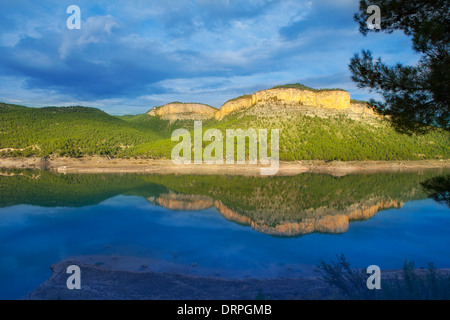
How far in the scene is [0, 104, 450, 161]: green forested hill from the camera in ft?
217

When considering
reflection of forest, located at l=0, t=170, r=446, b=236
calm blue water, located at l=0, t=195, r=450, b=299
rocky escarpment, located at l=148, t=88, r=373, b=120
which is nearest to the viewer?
calm blue water, located at l=0, t=195, r=450, b=299

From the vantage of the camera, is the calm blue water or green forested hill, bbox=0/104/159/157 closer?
the calm blue water

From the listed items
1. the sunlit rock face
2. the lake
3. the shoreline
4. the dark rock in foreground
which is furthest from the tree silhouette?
the sunlit rock face

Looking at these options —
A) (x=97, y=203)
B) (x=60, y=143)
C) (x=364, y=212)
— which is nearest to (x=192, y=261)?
(x=364, y=212)

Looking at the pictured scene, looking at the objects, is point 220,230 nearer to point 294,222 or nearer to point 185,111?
point 294,222

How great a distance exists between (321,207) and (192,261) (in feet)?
52.7

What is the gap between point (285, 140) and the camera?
68188mm

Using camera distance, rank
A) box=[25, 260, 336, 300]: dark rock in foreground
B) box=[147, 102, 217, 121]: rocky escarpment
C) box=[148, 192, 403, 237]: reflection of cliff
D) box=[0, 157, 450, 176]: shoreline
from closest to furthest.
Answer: box=[25, 260, 336, 300]: dark rock in foreground → box=[148, 192, 403, 237]: reflection of cliff → box=[0, 157, 450, 176]: shoreline → box=[147, 102, 217, 121]: rocky escarpment

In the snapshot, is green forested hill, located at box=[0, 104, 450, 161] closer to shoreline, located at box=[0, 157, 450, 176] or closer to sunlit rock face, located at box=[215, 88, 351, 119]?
shoreline, located at box=[0, 157, 450, 176]

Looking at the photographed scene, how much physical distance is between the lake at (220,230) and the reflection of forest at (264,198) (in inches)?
→ 3.8

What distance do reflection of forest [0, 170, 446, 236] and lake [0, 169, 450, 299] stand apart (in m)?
0.10

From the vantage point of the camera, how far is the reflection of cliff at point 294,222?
60.1 ft

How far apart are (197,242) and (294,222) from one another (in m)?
7.74

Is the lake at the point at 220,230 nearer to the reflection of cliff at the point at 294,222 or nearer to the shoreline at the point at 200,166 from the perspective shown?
the reflection of cliff at the point at 294,222
